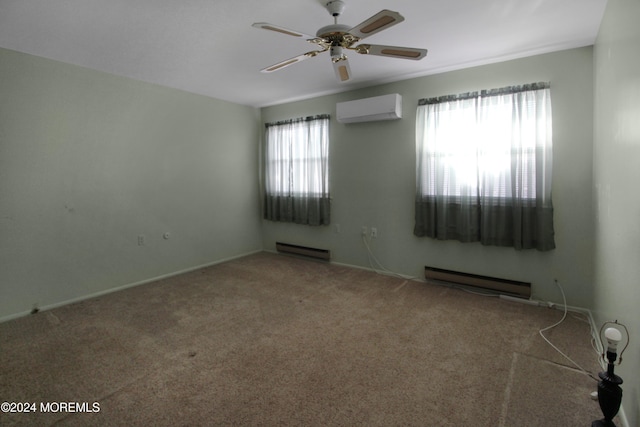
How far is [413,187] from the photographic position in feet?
12.4

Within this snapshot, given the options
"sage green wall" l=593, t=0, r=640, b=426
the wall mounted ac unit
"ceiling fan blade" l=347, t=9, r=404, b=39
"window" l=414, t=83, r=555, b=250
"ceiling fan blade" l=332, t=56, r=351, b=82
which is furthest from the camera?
the wall mounted ac unit

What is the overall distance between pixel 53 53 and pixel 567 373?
4904 mm

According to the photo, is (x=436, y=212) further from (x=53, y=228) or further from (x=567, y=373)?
(x=53, y=228)

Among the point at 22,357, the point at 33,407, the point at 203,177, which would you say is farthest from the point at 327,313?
the point at 203,177

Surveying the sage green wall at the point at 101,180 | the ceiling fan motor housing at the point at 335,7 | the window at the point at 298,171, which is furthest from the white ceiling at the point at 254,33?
the window at the point at 298,171

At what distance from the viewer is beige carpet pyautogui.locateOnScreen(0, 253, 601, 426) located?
1647 millimetres

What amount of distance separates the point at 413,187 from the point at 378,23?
2.33 metres

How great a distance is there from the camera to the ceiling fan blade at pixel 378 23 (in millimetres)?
1611

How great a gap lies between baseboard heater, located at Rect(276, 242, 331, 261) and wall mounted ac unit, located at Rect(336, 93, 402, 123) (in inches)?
75.8

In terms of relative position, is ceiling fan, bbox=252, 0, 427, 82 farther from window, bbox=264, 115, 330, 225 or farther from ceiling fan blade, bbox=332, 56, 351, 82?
window, bbox=264, 115, 330, 225

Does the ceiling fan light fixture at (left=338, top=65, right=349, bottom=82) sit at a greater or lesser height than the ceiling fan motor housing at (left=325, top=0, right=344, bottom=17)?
lesser

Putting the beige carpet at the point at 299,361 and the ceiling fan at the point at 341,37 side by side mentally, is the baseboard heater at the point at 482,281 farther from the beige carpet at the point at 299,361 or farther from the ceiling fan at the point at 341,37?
the ceiling fan at the point at 341,37

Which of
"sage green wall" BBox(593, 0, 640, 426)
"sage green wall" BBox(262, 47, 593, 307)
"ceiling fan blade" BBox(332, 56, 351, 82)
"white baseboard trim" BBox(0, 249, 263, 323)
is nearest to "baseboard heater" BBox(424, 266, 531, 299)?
"sage green wall" BBox(262, 47, 593, 307)

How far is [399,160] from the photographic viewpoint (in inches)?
152
